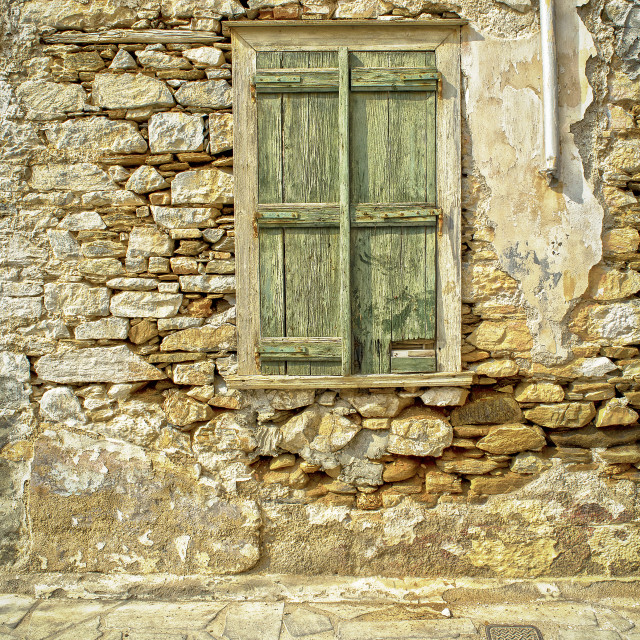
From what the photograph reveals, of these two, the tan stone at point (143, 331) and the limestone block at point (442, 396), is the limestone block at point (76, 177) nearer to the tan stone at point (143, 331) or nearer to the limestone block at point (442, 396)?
the tan stone at point (143, 331)

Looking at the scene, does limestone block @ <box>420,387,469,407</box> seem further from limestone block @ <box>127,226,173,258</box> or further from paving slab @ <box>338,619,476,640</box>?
limestone block @ <box>127,226,173,258</box>

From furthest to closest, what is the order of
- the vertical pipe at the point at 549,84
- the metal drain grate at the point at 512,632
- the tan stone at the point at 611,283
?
the tan stone at the point at 611,283
the vertical pipe at the point at 549,84
the metal drain grate at the point at 512,632

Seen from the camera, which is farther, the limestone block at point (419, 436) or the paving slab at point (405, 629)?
the limestone block at point (419, 436)

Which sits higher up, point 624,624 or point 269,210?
point 269,210

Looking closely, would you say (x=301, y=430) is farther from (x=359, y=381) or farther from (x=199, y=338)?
(x=199, y=338)

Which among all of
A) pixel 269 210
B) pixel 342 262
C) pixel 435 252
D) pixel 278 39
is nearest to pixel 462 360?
pixel 435 252

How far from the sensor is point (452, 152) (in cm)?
275

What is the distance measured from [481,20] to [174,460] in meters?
2.74

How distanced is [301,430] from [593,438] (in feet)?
4.99

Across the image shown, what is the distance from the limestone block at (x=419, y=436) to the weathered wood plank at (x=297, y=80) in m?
1.74

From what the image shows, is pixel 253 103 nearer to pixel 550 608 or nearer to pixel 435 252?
pixel 435 252

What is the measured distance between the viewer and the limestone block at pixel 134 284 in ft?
9.14

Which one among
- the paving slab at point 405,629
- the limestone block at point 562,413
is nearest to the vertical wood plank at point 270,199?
the paving slab at point 405,629

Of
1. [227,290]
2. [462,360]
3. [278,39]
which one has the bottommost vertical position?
[462,360]
